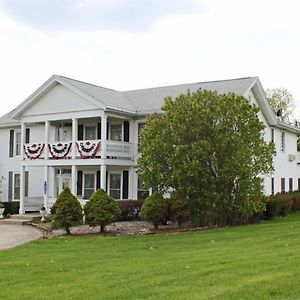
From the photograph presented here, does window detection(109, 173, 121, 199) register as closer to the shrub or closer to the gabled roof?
the gabled roof

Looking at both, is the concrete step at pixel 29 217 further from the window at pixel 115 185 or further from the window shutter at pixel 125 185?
the window shutter at pixel 125 185

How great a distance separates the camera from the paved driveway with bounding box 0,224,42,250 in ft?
58.8

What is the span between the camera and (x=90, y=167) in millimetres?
29125

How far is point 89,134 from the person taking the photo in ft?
97.2

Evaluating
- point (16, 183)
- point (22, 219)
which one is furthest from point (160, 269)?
point (16, 183)

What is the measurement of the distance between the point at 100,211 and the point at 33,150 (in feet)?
33.5

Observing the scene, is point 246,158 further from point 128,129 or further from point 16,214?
point 16,214

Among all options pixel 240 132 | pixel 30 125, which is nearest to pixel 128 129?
pixel 30 125

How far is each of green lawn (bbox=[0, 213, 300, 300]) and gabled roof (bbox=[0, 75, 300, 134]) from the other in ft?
38.2

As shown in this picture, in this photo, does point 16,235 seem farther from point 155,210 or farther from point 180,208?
point 180,208

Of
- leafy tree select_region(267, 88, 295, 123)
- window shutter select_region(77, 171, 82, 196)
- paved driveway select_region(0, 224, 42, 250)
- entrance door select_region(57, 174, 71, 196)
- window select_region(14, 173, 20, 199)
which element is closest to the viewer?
paved driveway select_region(0, 224, 42, 250)

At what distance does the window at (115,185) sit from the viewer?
2859cm

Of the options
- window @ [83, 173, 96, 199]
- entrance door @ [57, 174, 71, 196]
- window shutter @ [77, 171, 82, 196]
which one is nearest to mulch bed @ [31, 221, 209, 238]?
window @ [83, 173, 96, 199]

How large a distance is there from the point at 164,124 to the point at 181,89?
9669 millimetres
